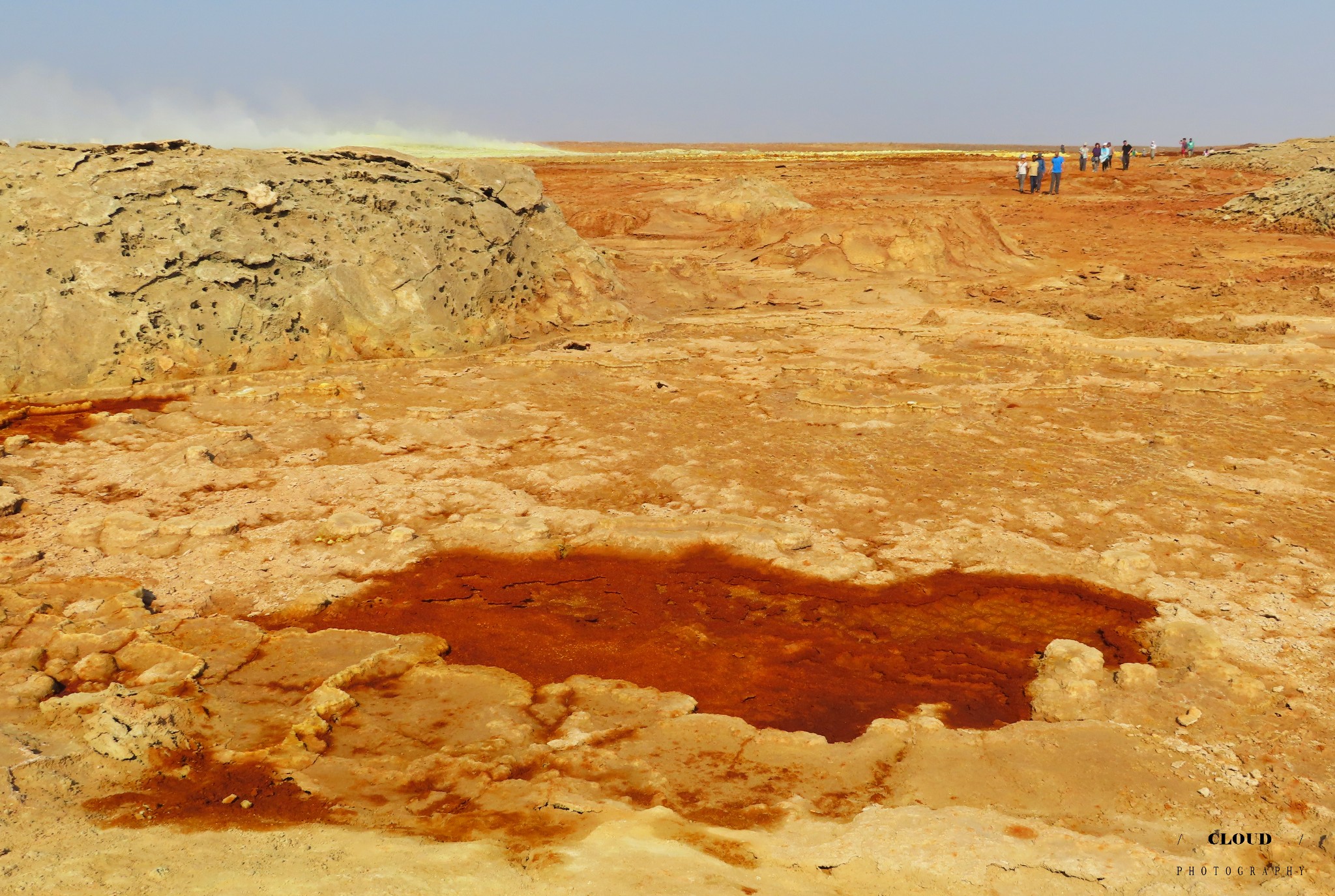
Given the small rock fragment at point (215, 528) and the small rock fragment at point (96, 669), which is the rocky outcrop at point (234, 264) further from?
the small rock fragment at point (96, 669)

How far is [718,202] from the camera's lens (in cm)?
2008

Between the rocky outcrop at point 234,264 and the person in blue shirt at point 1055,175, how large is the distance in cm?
1719

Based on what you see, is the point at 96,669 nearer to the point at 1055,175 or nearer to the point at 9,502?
the point at 9,502

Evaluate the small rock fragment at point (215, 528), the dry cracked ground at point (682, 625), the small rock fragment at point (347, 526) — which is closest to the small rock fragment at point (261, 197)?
the dry cracked ground at point (682, 625)

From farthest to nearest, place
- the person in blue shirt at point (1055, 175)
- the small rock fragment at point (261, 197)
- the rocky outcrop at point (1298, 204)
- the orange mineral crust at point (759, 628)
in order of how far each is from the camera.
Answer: the person in blue shirt at point (1055, 175) < the rocky outcrop at point (1298, 204) < the small rock fragment at point (261, 197) < the orange mineral crust at point (759, 628)

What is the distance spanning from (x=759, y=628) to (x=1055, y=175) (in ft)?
73.4

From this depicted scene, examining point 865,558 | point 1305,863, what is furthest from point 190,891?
point 865,558

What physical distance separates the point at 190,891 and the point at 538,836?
923mm

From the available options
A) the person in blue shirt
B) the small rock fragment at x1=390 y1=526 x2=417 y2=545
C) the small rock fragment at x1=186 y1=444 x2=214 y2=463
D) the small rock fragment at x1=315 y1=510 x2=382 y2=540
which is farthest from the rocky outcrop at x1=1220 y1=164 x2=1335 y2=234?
the small rock fragment at x1=186 y1=444 x2=214 y2=463

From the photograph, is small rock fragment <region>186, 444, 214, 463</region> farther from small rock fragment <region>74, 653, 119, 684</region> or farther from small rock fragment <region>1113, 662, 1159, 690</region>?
small rock fragment <region>1113, 662, 1159, 690</region>

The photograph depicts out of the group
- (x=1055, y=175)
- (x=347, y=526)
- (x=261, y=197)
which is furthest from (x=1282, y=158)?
(x=347, y=526)

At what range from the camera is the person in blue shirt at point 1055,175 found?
22.6m

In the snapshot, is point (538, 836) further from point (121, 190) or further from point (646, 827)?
point (121, 190)

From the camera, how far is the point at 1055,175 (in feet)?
76.5
